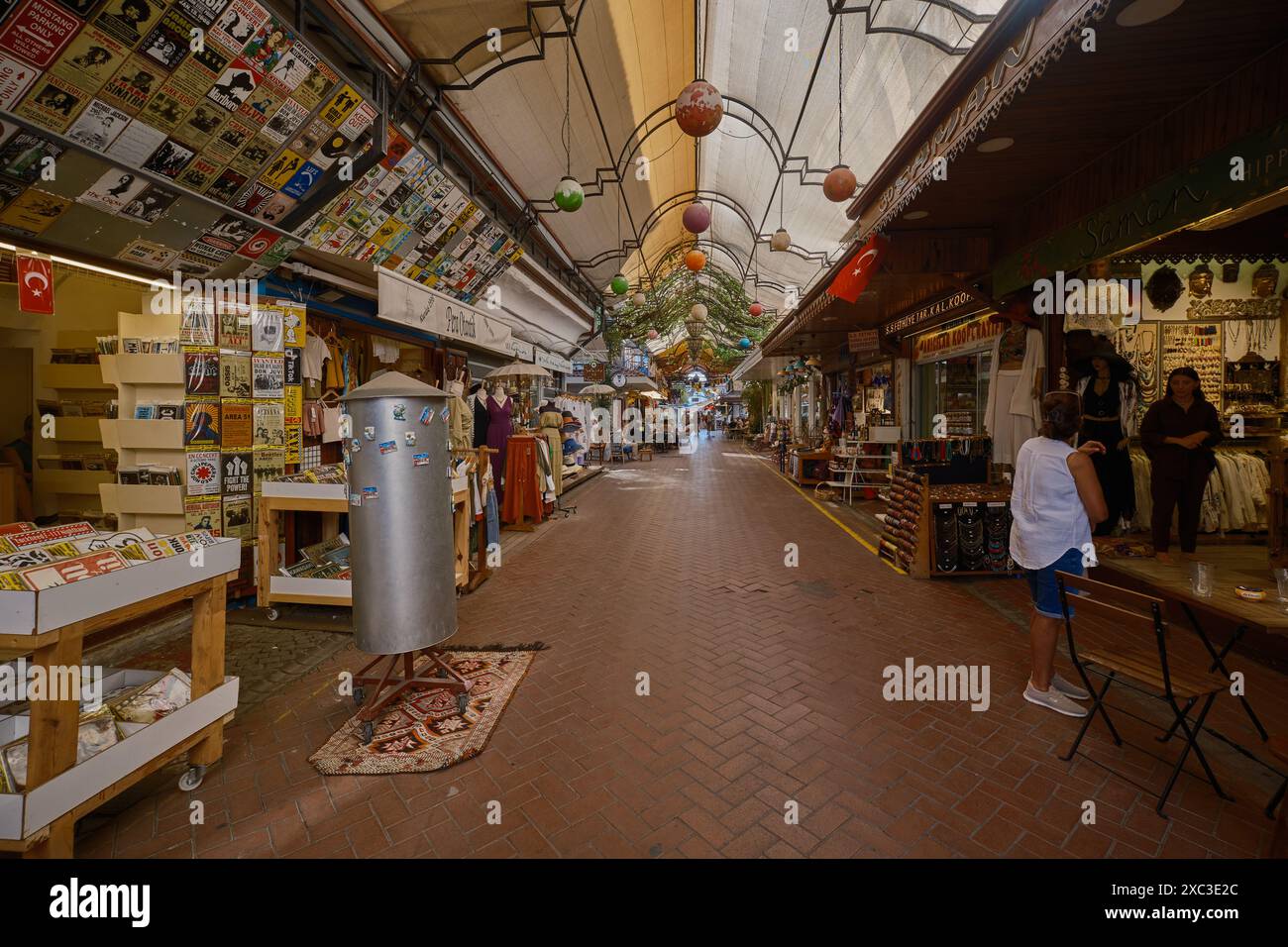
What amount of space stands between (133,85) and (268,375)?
91.1 inches

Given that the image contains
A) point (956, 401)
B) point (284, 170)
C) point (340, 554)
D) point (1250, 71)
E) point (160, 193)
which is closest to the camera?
point (1250, 71)

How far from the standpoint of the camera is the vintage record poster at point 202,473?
4.86 m

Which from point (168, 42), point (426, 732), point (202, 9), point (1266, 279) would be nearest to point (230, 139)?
point (168, 42)

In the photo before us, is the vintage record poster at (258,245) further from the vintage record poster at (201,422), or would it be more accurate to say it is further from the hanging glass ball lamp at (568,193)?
the hanging glass ball lamp at (568,193)

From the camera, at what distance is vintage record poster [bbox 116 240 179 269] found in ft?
14.2

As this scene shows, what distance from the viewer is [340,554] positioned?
5.30 meters

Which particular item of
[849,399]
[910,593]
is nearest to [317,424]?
[910,593]

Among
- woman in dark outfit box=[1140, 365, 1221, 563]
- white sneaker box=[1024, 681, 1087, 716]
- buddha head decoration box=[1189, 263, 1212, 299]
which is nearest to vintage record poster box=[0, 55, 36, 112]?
white sneaker box=[1024, 681, 1087, 716]

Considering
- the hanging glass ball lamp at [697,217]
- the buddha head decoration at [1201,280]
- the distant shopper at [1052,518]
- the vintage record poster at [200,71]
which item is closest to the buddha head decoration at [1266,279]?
the buddha head decoration at [1201,280]

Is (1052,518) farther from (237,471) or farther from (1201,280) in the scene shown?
(237,471)

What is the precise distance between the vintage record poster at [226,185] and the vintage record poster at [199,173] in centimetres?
4

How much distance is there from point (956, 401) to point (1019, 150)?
5.91m

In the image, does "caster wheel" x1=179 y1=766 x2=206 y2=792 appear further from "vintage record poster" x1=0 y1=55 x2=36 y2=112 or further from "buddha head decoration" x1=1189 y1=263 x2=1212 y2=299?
"buddha head decoration" x1=1189 y1=263 x2=1212 y2=299

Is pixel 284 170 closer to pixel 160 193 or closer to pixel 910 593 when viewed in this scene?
pixel 160 193
